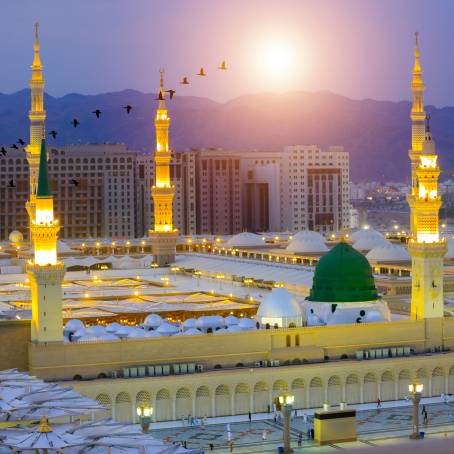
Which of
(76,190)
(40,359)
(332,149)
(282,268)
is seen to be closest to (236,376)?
(40,359)

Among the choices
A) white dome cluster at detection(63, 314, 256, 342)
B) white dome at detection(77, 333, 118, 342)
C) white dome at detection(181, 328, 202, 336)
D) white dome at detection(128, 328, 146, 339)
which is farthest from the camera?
white dome at detection(181, 328, 202, 336)

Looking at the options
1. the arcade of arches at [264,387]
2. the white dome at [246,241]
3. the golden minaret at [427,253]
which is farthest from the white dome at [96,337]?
the white dome at [246,241]

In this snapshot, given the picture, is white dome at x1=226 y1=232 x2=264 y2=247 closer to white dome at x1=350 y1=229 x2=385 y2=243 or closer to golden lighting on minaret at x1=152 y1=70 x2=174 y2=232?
white dome at x1=350 y1=229 x2=385 y2=243

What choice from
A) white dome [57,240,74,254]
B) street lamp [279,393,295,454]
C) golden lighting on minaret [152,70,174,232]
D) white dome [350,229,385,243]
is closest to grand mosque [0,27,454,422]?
street lamp [279,393,295,454]

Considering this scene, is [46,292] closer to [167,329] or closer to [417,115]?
[167,329]

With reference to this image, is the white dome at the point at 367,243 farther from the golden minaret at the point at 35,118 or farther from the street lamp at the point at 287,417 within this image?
the street lamp at the point at 287,417
